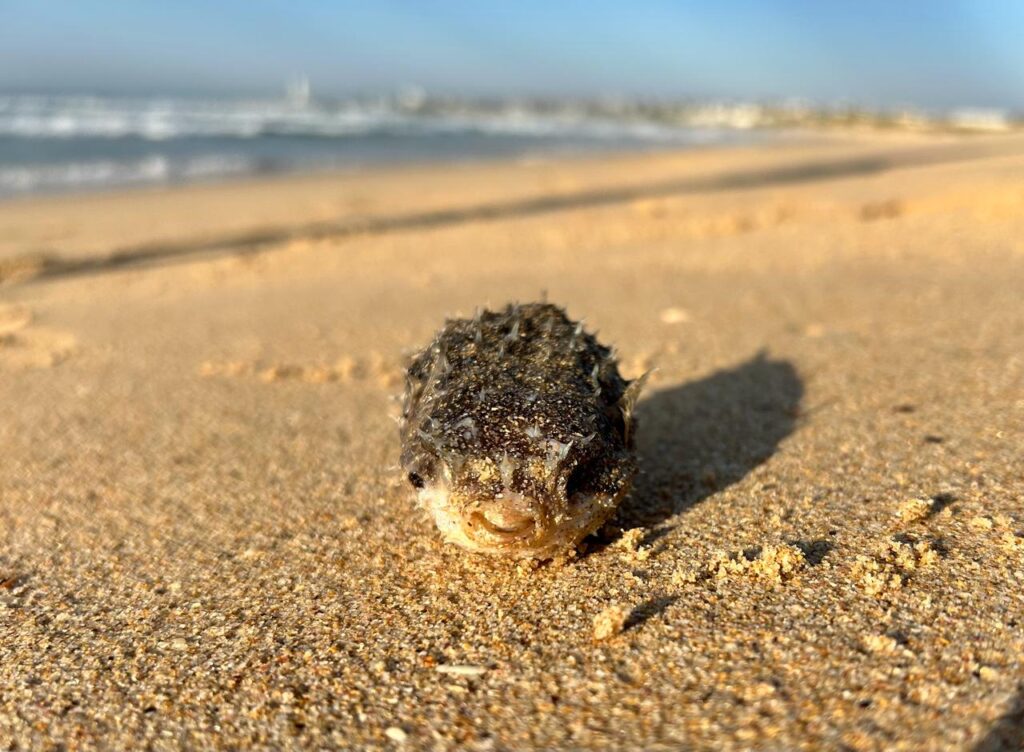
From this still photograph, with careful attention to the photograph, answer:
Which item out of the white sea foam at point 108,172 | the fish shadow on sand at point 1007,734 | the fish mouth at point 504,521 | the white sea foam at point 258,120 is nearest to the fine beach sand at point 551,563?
the fish shadow on sand at point 1007,734

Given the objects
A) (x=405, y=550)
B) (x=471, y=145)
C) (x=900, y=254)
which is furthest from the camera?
(x=471, y=145)

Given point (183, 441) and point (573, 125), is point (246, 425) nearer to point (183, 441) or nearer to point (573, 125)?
point (183, 441)

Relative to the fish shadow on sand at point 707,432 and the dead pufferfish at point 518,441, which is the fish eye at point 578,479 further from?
the fish shadow on sand at point 707,432

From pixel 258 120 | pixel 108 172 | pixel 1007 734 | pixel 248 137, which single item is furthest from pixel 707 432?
pixel 258 120

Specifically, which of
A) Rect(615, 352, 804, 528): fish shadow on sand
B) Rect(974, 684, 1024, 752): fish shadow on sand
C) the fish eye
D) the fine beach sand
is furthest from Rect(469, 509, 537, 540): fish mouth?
Rect(974, 684, 1024, 752): fish shadow on sand

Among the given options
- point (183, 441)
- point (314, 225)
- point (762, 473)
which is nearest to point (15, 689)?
point (183, 441)
